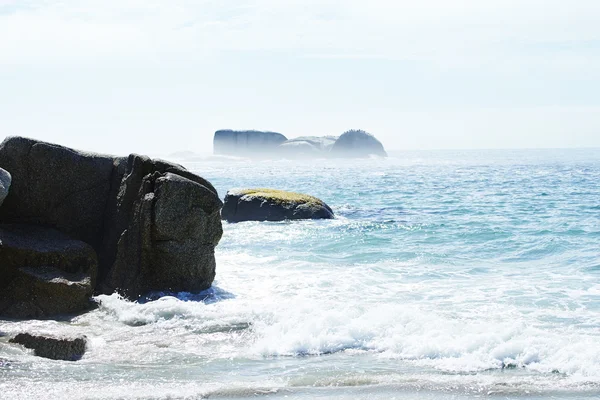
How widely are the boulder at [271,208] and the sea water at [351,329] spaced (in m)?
5.32

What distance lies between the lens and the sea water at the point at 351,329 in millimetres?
8008

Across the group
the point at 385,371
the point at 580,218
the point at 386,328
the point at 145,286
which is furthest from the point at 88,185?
the point at 580,218

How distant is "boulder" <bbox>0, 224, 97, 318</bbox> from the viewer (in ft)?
36.4

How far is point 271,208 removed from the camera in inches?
982

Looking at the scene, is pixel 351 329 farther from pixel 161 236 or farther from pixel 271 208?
pixel 271 208

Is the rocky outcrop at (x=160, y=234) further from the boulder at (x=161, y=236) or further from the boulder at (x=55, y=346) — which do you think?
the boulder at (x=55, y=346)

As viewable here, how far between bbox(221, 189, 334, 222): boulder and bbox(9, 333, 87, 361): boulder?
15.9 meters

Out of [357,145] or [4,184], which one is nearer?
[4,184]

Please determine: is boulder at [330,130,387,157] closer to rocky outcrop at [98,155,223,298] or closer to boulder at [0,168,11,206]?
rocky outcrop at [98,155,223,298]

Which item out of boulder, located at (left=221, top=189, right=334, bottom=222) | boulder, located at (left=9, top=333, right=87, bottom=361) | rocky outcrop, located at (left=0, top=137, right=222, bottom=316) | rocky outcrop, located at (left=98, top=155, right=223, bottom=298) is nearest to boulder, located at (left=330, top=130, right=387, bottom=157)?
boulder, located at (left=221, top=189, right=334, bottom=222)

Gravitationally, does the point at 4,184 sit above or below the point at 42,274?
above

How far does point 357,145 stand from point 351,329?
582ft

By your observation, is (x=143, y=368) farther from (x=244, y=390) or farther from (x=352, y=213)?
(x=352, y=213)

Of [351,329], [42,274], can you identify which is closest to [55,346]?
[42,274]
